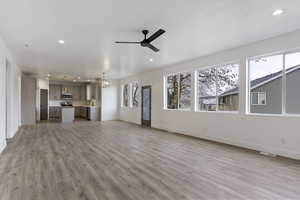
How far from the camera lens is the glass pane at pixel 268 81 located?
465 centimetres

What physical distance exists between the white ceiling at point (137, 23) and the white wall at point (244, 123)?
1.11 ft

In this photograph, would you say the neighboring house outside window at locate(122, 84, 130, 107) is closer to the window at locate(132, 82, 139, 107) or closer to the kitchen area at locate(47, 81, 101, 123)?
the window at locate(132, 82, 139, 107)

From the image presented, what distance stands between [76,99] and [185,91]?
34.0ft

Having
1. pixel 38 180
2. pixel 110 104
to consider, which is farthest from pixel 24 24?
pixel 110 104

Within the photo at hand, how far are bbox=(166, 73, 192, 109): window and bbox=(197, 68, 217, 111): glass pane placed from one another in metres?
0.45

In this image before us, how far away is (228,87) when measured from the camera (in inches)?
230

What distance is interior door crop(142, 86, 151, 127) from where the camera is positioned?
31.8 ft

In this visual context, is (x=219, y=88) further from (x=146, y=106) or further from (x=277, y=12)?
(x=146, y=106)

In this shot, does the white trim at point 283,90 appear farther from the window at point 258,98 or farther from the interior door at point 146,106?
the interior door at point 146,106

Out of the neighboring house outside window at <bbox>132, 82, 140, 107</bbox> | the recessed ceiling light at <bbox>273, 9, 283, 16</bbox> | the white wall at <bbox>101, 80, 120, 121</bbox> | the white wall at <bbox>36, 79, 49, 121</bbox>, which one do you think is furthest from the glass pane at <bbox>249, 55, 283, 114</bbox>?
the white wall at <bbox>36, 79, 49, 121</bbox>

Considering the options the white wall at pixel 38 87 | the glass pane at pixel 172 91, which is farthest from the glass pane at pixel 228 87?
the white wall at pixel 38 87

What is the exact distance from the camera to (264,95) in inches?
195

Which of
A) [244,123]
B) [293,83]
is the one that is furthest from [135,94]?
[293,83]

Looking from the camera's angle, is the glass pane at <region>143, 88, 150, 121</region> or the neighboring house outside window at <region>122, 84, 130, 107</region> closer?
the glass pane at <region>143, 88, 150, 121</region>
